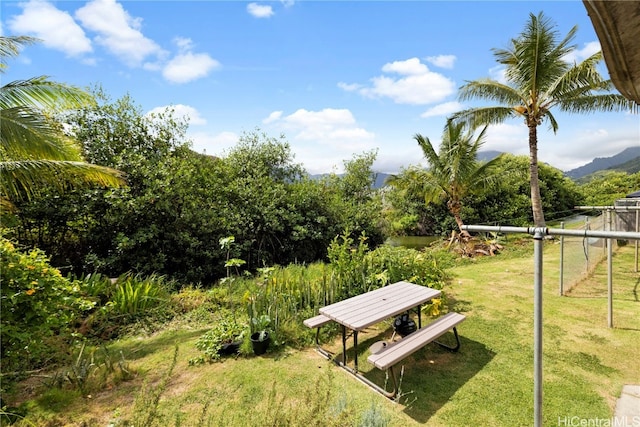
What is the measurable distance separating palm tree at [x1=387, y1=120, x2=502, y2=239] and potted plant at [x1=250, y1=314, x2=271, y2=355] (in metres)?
8.75

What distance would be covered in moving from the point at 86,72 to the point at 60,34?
68.7 inches

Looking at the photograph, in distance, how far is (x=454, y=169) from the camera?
10727mm

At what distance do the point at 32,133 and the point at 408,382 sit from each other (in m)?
6.36

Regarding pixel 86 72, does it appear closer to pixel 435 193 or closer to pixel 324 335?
pixel 324 335

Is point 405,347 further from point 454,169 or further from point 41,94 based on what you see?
point 454,169

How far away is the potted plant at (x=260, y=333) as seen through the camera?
3955 millimetres

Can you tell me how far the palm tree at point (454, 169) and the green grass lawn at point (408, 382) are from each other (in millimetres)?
6523

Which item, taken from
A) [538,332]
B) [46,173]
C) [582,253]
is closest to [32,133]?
[46,173]

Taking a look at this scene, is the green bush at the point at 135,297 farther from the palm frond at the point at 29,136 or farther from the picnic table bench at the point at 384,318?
the picnic table bench at the point at 384,318

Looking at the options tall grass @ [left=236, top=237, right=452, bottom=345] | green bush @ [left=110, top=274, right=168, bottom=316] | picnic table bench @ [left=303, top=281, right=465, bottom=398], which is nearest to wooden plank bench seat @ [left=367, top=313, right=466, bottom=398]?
picnic table bench @ [left=303, top=281, right=465, bottom=398]

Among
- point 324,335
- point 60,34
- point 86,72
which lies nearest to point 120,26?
point 60,34

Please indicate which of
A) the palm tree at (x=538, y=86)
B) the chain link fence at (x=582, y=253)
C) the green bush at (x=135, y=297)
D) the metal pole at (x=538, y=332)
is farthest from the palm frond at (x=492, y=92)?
the green bush at (x=135, y=297)

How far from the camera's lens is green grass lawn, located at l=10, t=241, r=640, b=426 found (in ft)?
8.75

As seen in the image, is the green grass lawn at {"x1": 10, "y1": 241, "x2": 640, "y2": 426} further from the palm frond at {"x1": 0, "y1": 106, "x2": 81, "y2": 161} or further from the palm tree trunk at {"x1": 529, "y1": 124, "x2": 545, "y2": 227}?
the palm tree trunk at {"x1": 529, "y1": 124, "x2": 545, "y2": 227}
